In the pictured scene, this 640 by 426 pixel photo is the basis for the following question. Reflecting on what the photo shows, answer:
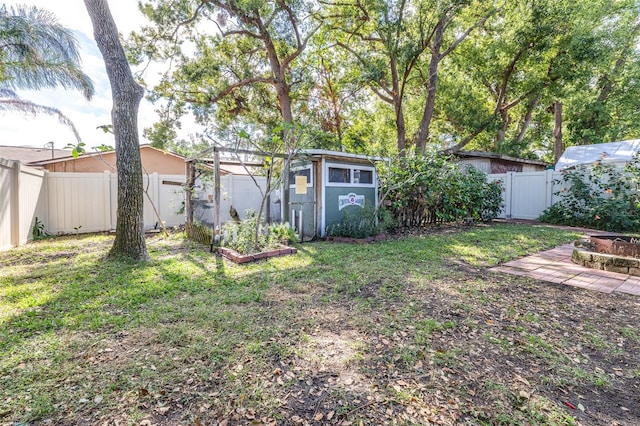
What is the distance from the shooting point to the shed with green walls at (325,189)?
679cm

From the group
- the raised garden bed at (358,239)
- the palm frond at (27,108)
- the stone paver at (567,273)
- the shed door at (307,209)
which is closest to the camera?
the stone paver at (567,273)

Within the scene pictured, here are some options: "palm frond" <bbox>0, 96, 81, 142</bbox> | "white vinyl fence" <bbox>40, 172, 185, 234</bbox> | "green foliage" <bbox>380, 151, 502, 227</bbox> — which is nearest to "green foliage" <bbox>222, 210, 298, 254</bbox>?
"white vinyl fence" <bbox>40, 172, 185, 234</bbox>

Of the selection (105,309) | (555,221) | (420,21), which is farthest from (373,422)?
(420,21)

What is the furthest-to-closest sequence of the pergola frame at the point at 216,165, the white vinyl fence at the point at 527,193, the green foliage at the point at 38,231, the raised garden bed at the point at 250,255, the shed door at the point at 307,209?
the white vinyl fence at the point at 527,193 < the shed door at the point at 307,209 < the green foliage at the point at 38,231 < the pergola frame at the point at 216,165 < the raised garden bed at the point at 250,255

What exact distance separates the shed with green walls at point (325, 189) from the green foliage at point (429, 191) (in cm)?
72

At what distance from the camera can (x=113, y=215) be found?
26.7 feet

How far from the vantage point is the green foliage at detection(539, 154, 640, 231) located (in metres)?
7.63

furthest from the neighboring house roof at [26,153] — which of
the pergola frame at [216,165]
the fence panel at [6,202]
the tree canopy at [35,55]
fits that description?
the pergola frame at [216,165]

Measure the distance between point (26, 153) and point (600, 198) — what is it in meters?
24.4

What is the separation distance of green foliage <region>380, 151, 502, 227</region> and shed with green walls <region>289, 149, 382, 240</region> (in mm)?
718

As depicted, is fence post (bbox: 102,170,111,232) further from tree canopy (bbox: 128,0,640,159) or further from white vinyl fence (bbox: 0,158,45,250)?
tree canopy (bbox: 128,0,640,159)

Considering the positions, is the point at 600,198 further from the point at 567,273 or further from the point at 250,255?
the point at 250,255

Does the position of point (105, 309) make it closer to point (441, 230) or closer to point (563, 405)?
point (563, 405)

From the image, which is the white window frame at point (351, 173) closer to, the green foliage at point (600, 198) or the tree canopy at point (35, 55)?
the green foliage at point (600, 198)
